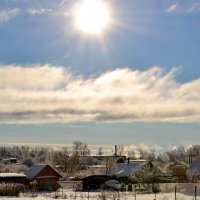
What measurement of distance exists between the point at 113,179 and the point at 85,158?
119m

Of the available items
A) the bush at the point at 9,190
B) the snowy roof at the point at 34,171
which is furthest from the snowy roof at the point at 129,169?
the bush at the point at 9,190

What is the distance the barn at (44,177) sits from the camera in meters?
73.4

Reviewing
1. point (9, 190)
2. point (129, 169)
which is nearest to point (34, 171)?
point (129, 169)

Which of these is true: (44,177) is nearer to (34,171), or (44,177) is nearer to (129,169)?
(34,171)

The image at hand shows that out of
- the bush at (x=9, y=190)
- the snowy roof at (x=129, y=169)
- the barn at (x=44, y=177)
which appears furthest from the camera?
the snowy roof at (x=129, y=169)

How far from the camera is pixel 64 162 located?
114 metres

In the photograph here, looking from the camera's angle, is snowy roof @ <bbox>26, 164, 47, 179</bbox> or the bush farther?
snowy roof @ <bbox>26, 164, 47, 179</bbox>

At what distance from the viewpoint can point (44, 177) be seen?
243ft

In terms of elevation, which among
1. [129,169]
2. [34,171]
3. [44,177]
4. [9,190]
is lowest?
[9,190]

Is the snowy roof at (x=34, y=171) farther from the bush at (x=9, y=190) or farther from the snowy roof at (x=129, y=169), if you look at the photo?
the bush at (x=9, y=190)

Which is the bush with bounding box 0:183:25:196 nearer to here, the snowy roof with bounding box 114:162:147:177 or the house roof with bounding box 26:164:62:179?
the house roof with bounding box 26:164:62:179

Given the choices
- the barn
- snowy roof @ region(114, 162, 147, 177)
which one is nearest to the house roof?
the barn

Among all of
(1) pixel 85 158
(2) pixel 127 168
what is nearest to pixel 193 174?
(2) pixel 127 168

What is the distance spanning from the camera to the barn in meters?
73.4
